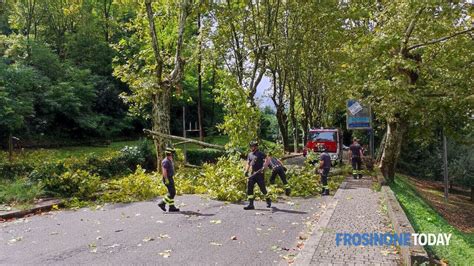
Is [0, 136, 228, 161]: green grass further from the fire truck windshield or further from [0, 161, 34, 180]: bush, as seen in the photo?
the fire truck windshield

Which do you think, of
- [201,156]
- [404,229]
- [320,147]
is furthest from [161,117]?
[404,229]

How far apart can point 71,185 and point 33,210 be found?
2.23 m

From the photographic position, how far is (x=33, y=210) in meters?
12.2

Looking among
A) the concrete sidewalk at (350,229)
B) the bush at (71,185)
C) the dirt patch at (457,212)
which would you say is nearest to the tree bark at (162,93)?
the bush at (71,185)

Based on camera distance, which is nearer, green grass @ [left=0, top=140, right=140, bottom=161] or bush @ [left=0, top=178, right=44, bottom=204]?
bush @ [left=0, top=178, right=44, bottom=204]

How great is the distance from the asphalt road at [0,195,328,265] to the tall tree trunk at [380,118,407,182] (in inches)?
283

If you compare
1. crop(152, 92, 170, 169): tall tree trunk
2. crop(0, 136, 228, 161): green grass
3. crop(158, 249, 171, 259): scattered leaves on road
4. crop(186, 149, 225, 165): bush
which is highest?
crop(152, 92, 170, 169): tall tree trunk

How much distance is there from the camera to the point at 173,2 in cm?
2000

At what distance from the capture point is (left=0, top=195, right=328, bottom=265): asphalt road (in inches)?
297

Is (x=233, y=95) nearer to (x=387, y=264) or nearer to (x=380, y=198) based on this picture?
(x=380, y=198)

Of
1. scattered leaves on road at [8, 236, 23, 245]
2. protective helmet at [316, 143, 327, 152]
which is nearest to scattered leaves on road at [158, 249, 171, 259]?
scattered leaves on road at [8, 236, 23, 245]

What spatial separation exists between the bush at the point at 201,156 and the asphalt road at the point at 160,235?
12153 millimetres

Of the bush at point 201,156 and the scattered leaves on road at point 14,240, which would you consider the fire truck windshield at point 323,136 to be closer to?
the bush at point 201,156

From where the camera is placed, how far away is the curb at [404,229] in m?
6.37
